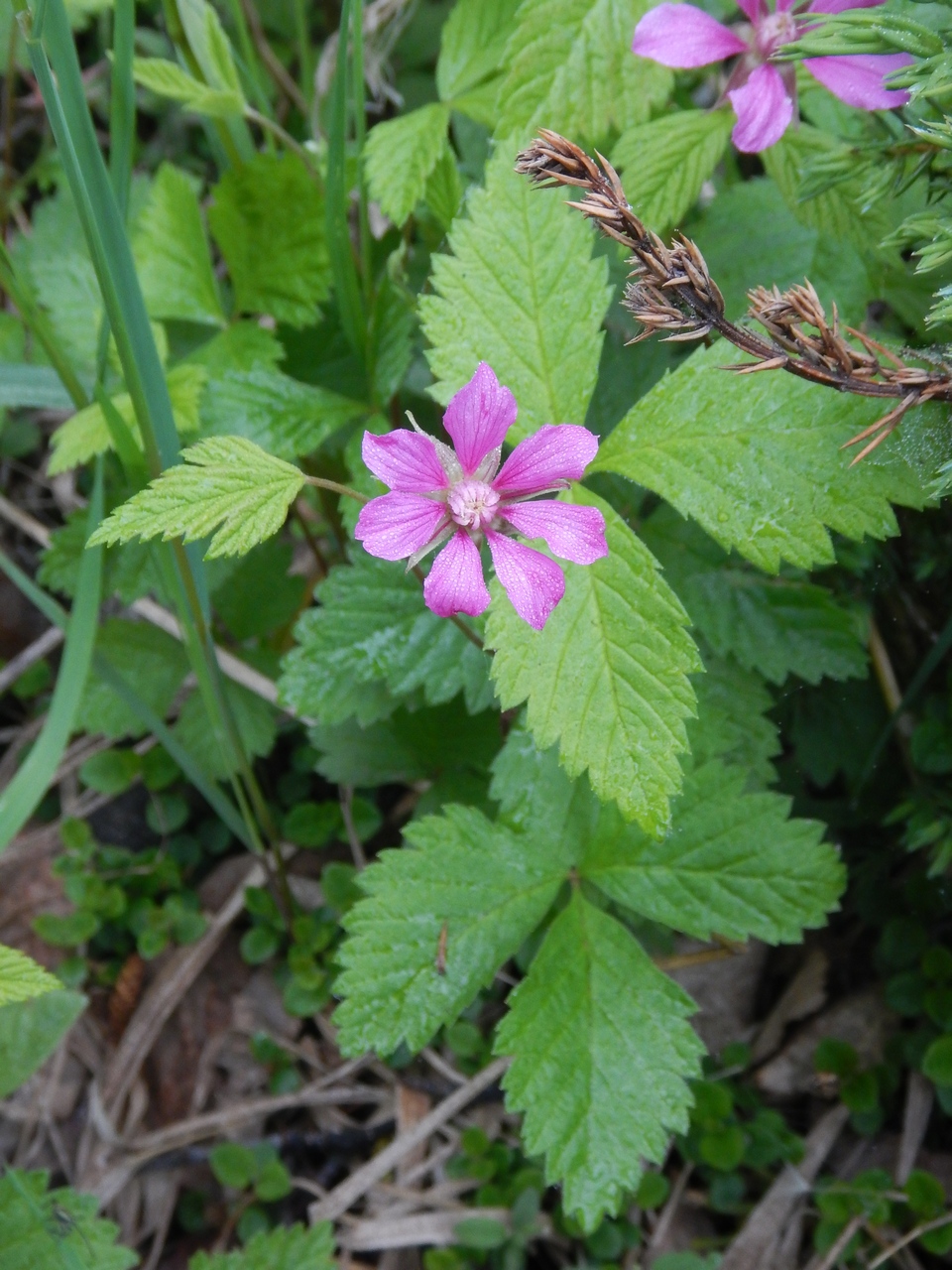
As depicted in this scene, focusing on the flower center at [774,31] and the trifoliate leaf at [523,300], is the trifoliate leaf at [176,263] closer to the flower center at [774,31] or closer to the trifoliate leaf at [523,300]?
the trifoliate leaf at [523,300]

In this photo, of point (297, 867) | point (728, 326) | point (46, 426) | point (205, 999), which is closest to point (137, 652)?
point (297, 867)

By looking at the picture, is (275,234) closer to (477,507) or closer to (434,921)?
(477,507)

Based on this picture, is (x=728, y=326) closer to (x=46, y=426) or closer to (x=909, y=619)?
(x=909, y=619)

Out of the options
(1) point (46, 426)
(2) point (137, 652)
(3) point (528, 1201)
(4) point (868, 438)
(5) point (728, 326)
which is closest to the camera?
(5) point (728, 326)

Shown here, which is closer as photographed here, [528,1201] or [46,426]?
[528,1201]

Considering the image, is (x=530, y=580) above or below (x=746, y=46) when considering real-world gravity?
below

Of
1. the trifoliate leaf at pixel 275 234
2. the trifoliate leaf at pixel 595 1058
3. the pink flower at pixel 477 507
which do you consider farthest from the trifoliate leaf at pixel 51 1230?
the trifoliate leaf at pixel 275 234

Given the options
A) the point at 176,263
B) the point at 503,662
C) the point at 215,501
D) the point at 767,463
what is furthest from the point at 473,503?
the point at 176,263
